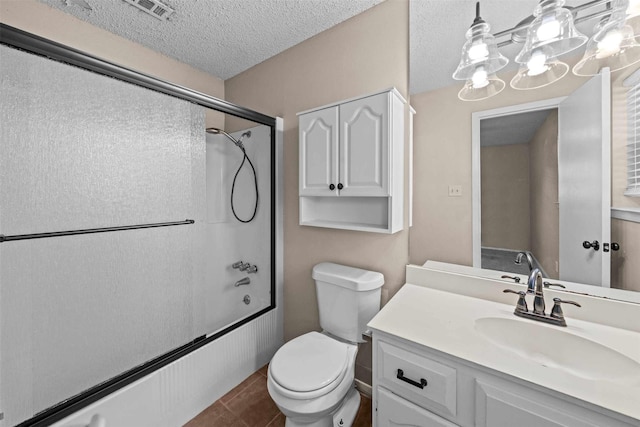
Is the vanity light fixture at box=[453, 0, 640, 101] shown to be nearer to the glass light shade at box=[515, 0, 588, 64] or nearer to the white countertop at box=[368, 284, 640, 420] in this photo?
the glass light shade at box=[515, 0, 588, 64]

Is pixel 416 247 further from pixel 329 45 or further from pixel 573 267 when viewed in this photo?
pixel 329 45

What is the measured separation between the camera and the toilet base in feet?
3.98

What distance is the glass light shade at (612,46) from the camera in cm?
90

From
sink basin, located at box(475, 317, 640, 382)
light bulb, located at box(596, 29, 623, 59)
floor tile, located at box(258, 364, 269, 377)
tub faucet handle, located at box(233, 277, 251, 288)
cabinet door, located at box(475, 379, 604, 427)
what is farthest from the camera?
tub faucet handle, located at box(233, 277, 251, 288)

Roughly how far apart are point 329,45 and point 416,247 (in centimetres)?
147

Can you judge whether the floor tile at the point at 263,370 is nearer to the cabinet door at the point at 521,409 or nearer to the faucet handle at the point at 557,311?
the cabinet door at the point at 521,409

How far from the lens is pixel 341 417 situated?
52.0 inches

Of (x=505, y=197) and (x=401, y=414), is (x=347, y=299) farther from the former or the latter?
(x=505, y=197)

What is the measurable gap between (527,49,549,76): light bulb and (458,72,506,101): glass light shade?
4.0 inches

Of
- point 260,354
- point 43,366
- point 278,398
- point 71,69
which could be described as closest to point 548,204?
point 278,398

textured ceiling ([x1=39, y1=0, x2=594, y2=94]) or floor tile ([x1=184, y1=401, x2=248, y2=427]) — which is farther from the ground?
textured ceiling ([x1=39, y1=0, x2=594, y2=94])

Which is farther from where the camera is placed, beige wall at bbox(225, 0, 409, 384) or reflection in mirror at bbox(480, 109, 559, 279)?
beige wall at bbox(225, 0, 409, 384)

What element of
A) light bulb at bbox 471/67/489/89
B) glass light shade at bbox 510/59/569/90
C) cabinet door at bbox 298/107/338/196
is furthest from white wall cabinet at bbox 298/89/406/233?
glass light shade at bbox 510/59/569/90

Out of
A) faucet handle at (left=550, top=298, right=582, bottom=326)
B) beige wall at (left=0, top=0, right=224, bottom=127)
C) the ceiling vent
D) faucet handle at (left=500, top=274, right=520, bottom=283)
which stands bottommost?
faucet handle at (left=550, top=298, right=582, bottom=326)
